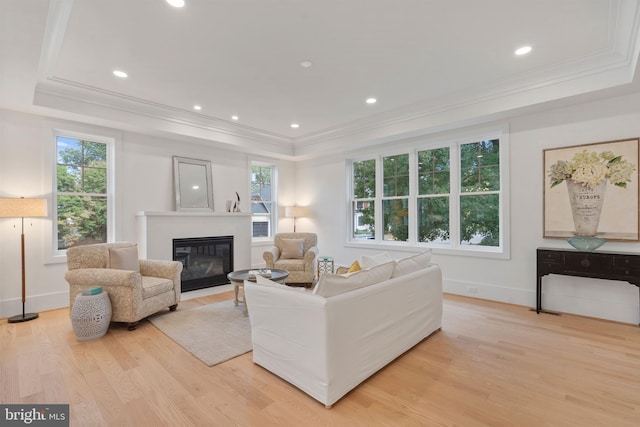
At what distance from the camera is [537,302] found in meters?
3.85

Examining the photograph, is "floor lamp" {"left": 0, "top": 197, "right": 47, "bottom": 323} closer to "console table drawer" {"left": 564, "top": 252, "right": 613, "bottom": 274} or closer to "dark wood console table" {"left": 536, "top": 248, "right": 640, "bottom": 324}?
"dark wood console table" {"left": 536, "top": 248, "right": 640, "bottom": 324}

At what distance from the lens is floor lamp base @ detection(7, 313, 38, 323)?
11.8 ft

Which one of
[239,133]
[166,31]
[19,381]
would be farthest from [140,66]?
[19,381]

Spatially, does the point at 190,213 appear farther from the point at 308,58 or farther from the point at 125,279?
the point at 308,58

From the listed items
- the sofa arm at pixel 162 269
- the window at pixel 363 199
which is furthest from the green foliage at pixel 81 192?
the window at pixel 363 199

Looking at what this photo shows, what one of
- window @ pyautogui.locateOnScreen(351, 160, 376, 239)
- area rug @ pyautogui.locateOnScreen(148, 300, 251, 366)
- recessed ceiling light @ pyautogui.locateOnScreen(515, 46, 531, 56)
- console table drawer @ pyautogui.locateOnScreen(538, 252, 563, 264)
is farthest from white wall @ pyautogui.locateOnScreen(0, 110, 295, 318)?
console table drawer @ pyautogui.locateOnScreen(538, 252, 563, 264)

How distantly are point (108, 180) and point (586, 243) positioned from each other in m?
6.55

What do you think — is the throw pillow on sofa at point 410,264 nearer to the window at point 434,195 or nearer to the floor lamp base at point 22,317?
the window at point 434,195

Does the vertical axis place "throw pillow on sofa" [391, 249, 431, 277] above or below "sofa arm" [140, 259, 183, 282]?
above

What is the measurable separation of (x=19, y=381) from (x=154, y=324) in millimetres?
1284

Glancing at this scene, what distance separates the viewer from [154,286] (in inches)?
143

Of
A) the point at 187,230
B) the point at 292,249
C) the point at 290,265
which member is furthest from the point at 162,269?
the point at 292,249

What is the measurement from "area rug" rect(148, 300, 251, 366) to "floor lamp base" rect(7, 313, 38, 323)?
1.43 m

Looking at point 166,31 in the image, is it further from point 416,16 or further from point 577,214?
point 577,214
